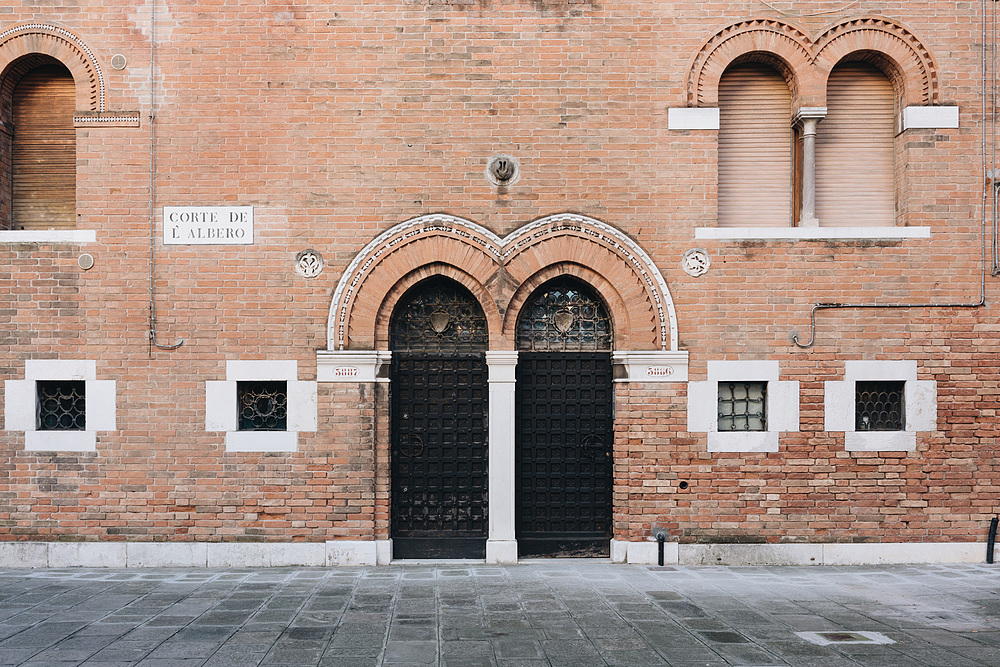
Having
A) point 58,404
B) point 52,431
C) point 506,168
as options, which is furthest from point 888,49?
point 52,431

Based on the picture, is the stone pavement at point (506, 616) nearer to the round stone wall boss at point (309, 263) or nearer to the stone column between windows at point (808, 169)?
the round stone wall boss at point (309, 263)

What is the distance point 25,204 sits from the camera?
834 centimetres

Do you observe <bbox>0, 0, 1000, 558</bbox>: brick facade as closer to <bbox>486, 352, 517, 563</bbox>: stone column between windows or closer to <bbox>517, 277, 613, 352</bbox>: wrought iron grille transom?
<bbox>517, 277, 613, 352</bbox>: wrought iron grille transom

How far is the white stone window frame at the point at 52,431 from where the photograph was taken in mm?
7895

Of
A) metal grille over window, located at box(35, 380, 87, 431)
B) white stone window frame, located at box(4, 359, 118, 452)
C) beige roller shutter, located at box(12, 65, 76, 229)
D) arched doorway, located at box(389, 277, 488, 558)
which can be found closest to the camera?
white stone window frame, located at box(4, 359, 118, 452)

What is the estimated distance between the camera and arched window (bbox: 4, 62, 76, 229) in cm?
828

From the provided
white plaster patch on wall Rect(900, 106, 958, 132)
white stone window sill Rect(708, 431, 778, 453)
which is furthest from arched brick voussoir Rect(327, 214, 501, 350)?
white plaster patch on wall Rect(900, 106, 958, 132)

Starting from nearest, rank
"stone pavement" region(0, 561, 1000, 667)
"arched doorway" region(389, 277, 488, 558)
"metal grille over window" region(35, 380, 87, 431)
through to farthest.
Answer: "stone pavement" region(0, 561, 1000, 667) < "metal grille over window" region(35, 380, 87, 431) < "arched doorway" region(389, 277, 488, 558)

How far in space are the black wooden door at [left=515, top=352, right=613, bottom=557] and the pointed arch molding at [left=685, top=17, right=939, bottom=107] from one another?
359cm

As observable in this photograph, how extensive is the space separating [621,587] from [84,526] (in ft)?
20.3

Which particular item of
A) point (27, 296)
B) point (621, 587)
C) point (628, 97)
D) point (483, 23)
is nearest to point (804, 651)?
point (621, 587)

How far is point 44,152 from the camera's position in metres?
8.31

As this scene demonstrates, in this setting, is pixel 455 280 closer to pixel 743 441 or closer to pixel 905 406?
pixel 743 441

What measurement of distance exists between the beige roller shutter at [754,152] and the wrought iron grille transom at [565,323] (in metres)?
1.97
